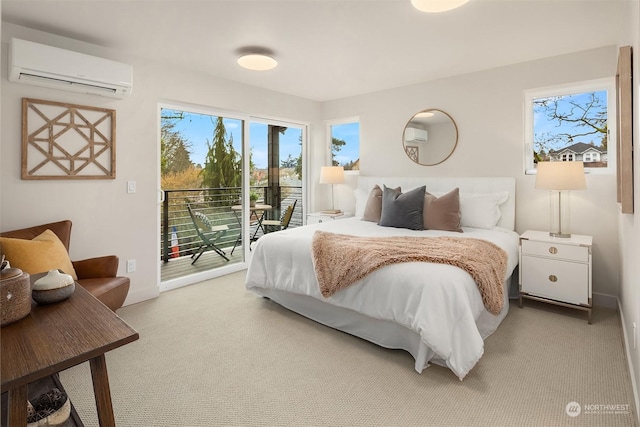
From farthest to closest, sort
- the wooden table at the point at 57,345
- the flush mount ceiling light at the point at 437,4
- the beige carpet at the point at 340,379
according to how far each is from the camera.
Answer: the flush mount ceiling light at the point at 437,4, the beige carpet at the point at 340,379, the wooden table at the point at 57,345

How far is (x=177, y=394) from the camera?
201 cm

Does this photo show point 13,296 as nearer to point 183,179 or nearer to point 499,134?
point 183,179

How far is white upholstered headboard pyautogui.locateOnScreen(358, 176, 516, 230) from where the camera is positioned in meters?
3.71

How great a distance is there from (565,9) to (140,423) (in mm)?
3809

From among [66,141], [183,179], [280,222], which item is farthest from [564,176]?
[66,141]

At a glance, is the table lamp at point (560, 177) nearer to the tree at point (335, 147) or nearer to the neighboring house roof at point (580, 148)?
the neighboring house roof at point (580, 148)

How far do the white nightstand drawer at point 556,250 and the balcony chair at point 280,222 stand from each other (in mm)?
3047

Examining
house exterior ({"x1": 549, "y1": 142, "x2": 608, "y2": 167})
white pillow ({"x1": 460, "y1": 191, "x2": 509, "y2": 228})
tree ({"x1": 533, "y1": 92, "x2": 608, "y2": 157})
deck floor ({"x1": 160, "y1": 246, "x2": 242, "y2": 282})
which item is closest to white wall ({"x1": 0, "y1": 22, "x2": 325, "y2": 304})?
deck floor ({"x1": 160, "y1": 246, "x2": 242, "y2": 282})

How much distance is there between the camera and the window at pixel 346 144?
17.5 ft

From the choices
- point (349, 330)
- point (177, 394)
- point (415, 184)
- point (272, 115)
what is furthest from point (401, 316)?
point (272, 115)

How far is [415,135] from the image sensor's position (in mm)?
4562

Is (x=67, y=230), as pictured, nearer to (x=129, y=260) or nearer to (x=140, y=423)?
(x=129, y=260)

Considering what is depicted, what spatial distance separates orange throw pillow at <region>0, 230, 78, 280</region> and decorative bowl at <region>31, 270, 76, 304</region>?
1.11m

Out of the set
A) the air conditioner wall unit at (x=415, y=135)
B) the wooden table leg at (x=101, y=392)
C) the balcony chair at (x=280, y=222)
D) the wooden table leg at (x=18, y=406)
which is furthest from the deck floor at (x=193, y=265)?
the wooden table leg at (x=18, y=406)
